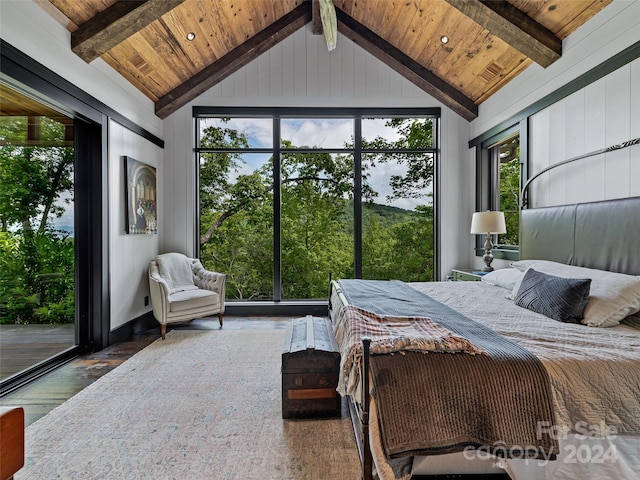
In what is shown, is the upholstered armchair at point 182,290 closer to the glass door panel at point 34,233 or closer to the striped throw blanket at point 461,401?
the glass door panel at point 34,233

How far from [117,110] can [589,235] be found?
476 cm

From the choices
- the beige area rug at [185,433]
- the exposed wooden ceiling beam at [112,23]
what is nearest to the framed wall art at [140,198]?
the exposed wooden ceiling beam at [112,23]

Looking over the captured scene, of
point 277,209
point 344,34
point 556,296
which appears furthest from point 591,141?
point 277,209

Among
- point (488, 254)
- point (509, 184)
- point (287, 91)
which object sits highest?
point (287, 91)

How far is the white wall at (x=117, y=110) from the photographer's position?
265 centimetres

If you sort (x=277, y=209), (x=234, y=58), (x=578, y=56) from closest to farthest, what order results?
(x=578, y=56) → (x=234, y=58) → (x=277, y=209)

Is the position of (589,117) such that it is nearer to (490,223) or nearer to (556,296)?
(490,223)

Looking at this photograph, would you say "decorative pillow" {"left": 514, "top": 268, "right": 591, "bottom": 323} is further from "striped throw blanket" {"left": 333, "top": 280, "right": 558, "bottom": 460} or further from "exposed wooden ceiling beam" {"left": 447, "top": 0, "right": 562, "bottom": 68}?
"exposed wooden ceiling beam" {"left": 447, "top": 0, "right": 562, "bottom": 68}

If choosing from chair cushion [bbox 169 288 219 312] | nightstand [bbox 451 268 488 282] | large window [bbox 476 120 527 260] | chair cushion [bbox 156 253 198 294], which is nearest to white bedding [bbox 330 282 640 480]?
nightstand [bbox 451 268 488 282]

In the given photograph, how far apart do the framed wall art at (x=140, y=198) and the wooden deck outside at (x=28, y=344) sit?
1287mm

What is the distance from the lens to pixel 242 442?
204 cm

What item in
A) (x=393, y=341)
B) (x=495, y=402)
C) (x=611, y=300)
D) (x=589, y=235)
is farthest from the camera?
(x=589, y=235)

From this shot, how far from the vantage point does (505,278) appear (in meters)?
3.24

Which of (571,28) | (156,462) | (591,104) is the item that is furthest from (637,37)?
(156,462)
